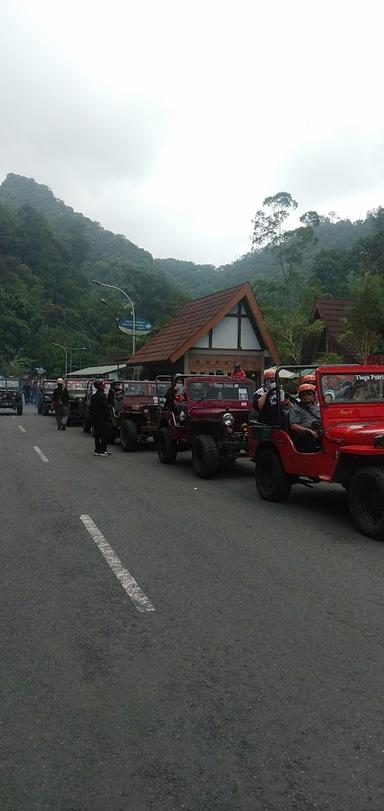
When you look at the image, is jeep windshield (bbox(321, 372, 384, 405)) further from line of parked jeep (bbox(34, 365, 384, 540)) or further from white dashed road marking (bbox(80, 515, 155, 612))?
white dashed road marking (bbox(80, 515, 155, 612))

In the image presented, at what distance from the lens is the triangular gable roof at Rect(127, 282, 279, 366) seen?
24919mm

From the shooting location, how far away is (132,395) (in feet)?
51.8

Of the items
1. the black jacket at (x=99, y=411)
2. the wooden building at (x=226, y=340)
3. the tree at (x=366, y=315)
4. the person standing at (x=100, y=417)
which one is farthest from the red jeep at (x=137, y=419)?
the wooden building at (x=226, y=340)

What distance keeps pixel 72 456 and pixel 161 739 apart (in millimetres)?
10582

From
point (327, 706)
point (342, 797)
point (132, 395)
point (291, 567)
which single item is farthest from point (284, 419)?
point (132, 395)

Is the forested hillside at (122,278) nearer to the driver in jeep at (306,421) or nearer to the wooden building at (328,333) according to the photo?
the wooden building at (328,333)

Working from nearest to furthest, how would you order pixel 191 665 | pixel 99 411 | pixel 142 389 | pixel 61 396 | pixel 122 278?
1. pixel 191 665
2. pixel 99 411
3. pixel 142 389
4. pixel 61 396
5. pixel 122 278

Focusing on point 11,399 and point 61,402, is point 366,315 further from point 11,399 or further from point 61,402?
point 11,399

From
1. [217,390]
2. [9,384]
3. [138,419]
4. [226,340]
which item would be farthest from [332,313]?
[217,390]

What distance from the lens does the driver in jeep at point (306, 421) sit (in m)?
7.45

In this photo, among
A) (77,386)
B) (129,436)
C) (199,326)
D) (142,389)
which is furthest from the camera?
(199,326)

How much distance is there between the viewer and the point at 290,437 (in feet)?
25.3

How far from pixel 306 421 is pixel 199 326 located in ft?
58.2

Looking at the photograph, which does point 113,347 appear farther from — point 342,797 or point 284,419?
point 342,797
